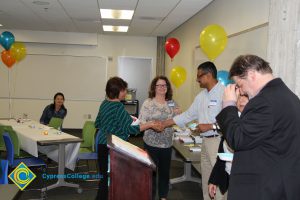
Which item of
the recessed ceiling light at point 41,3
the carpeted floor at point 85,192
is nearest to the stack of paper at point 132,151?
the carpeted floor at point 85,192

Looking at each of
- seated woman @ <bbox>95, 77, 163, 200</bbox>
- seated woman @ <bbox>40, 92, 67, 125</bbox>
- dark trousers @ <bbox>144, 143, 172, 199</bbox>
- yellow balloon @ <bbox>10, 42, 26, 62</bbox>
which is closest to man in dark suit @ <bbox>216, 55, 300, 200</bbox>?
seated woman @ <bbox>95, 77, 163, 200</bbox>

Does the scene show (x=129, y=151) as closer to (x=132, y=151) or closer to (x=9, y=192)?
(x=132, y=151)

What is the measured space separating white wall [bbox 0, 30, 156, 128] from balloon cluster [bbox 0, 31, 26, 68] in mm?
2164

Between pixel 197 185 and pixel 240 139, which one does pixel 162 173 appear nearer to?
pixel 197 185

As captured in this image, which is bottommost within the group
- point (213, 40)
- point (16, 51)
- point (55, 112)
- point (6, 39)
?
point (55, 112)

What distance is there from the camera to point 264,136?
1430 mm

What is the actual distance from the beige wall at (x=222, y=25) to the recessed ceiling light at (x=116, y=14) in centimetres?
133

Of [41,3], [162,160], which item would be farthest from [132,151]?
[41,3]

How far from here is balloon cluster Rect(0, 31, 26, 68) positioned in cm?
681

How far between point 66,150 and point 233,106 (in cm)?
355

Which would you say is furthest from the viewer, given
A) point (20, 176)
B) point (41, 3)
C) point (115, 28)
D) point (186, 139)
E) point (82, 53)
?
point (82, 53)

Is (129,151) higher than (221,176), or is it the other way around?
(129,151)

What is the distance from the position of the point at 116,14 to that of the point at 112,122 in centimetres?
421

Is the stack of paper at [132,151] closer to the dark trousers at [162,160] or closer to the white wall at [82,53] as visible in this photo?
the dark trousers at [162,160]
